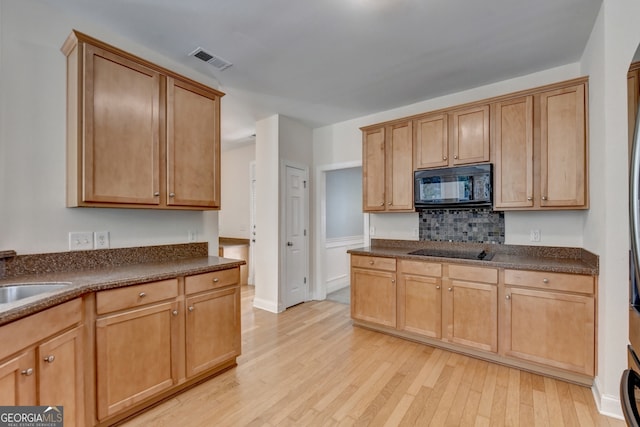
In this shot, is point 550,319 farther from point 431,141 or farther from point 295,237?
point 295,237

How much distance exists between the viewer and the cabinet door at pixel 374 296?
3.15 m

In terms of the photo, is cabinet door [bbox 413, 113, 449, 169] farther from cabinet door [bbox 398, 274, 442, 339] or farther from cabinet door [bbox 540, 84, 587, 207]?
cabinet door [bbox 398, 274, 442, 339]

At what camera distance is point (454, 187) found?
2977 mm

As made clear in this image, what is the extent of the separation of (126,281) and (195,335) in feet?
2.24

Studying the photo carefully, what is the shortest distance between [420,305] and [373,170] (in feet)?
5.40

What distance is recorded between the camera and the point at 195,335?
85.9 inches

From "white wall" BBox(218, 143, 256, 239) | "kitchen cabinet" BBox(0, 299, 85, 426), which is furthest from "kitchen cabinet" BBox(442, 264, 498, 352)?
"white wall" BBox(218, 143, 256, 239)

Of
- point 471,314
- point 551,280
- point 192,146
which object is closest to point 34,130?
point 192,146

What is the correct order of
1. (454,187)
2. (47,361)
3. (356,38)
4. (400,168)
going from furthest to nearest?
(400,168), (454,187), (356,38), (47,361)

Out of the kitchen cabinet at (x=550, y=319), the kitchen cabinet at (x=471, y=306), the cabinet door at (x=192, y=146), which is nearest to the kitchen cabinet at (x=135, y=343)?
the cabinet door at (x=192, y=146)

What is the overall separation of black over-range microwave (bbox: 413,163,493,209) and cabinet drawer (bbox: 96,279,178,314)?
2.53 m

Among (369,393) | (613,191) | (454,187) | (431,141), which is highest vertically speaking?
(431,141)

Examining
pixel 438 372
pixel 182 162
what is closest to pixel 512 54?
pixel 438 372

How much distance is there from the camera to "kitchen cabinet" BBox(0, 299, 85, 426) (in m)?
1.23
